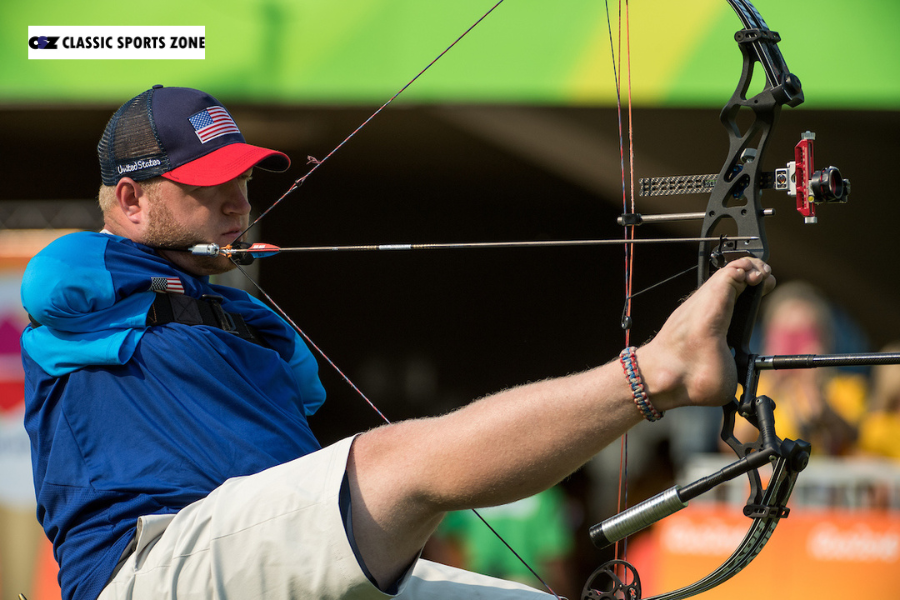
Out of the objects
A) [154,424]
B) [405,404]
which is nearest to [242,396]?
[154,424]

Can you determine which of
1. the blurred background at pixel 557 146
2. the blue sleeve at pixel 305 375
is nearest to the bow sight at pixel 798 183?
the blue sleeve at pixel 305 375

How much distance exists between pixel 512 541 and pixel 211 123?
2.27 metres

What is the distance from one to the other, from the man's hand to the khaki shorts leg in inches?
15.7

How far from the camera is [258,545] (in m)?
1.16

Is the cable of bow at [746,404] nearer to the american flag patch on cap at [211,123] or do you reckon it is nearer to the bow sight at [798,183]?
the bow sight at [798,183]

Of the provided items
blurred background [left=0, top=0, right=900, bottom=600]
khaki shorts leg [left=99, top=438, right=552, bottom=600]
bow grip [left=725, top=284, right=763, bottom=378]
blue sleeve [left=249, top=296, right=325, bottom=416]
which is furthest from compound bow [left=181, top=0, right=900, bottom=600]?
blurred background [left=0, top=0, right=900, bottom=600]

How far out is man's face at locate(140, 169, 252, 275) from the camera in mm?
1604

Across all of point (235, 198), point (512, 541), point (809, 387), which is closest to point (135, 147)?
point (235, 198)

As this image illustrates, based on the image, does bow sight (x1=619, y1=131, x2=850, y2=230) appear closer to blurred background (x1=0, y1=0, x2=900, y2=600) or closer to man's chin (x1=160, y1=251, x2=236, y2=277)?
man's chin (x1=160, y1=251, x2=236, y2=277)

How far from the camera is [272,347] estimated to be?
1702 mm

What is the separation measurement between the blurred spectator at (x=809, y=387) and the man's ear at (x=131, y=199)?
2279 millimetres

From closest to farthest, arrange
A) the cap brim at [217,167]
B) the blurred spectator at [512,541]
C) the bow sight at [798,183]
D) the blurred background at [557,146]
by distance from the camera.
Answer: the bow sight at [798,183], the cap brim at [217,167], the blurred background at [557,146], the blurred spectator at [512,541]

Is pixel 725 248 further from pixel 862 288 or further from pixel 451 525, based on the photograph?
pixel 862 288

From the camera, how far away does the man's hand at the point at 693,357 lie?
0.99 metres
